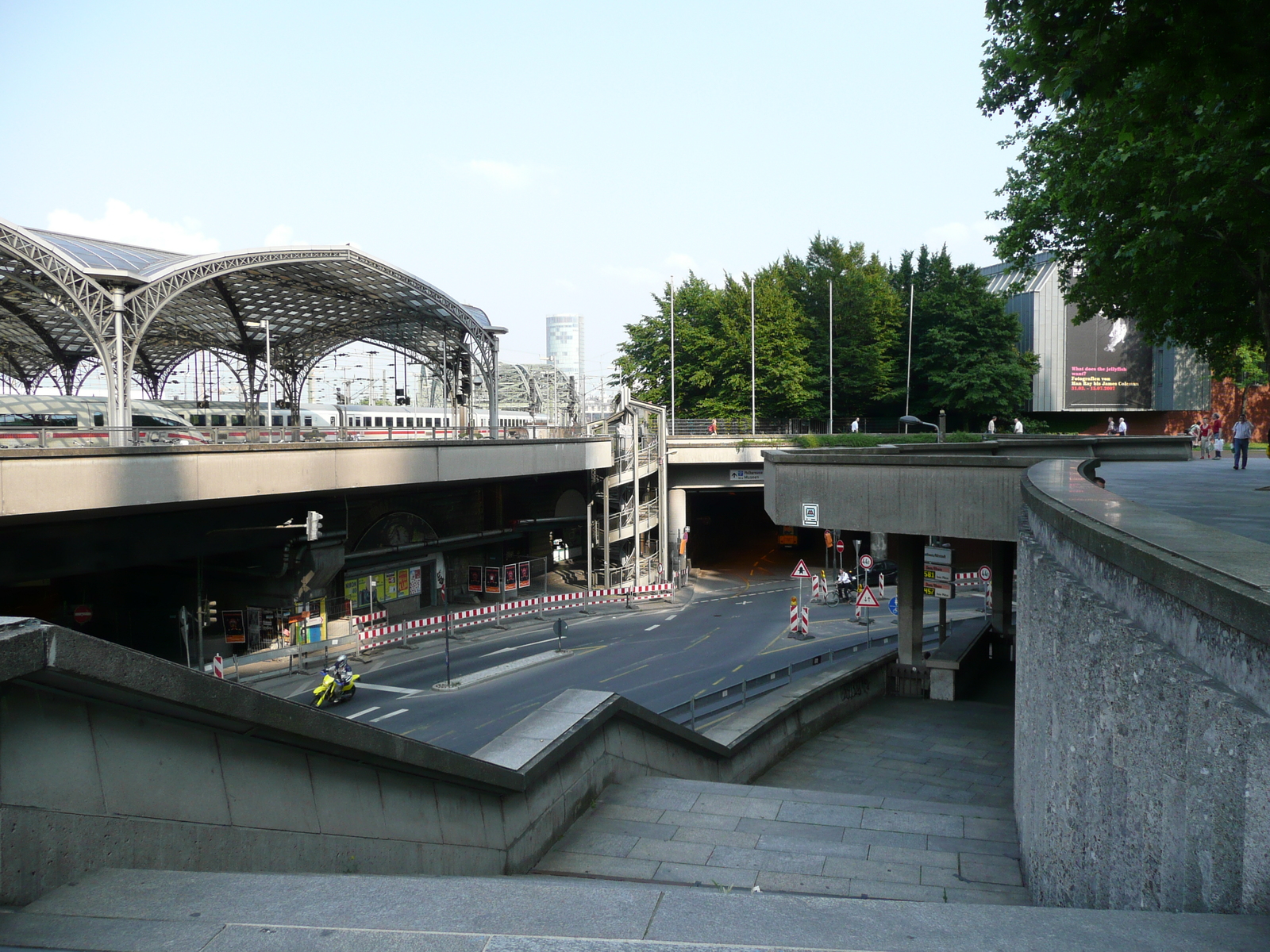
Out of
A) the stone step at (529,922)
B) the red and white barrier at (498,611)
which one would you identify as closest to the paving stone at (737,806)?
the stone step at (529,922)

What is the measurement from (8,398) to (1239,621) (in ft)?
139

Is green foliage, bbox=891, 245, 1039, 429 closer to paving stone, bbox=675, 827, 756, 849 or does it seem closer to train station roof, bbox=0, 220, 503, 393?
train station roof, bbox=0, 220, 503, 393

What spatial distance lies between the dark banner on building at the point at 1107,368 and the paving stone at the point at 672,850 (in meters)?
64.0

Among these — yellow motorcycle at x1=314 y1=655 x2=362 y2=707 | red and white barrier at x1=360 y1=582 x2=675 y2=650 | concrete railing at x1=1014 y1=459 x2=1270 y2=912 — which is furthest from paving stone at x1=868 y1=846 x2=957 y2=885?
red and white barrier at x1=360 y1=582 x2=675 y2=650

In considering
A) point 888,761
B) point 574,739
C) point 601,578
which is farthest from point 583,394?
point 574,739

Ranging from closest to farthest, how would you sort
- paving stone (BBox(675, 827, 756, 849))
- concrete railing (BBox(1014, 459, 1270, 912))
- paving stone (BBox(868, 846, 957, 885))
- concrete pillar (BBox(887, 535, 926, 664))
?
concrete railing (BBox(1014, 459, 1270, 912))
paving stone (BBox(868, 846, 957, 885))
paving stone (BBox(675, 827, 756, 849))
concrete pillar (BBox(887, 535, 926, 664))

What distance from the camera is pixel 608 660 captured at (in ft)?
89.9

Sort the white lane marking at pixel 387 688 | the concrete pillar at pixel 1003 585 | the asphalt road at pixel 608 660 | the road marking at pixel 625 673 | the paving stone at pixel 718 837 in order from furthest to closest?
the concrete pillar at pixel 1003 585 → the road marking at pixel 625 673 → the white lane marking at pixel 387 688 → the asphalt road at pixel 608 660 → the paving stone at pixel 718 837

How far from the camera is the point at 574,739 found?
8352 millimetres

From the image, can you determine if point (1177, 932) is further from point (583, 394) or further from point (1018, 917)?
point (583, 394)

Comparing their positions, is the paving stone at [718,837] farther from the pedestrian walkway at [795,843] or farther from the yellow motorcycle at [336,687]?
the yellow motorcycle at [336,687]

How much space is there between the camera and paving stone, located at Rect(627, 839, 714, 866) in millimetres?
7578

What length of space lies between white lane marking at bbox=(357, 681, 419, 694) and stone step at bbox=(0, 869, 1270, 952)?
2053 cm

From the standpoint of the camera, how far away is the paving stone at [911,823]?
29.3ft
